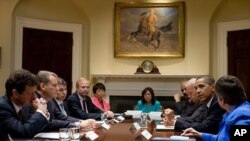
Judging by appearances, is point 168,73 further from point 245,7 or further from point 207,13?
point 245,7

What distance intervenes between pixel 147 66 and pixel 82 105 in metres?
3.00

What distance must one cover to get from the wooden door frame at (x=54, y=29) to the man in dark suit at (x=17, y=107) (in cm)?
471

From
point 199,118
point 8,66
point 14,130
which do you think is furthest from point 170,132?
point 8,66

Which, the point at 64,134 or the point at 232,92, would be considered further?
the point at 64,134

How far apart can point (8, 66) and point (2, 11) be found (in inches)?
38.9

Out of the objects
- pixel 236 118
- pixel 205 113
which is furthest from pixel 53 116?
pixel 236 118

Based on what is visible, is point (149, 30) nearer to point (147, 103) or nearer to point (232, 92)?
point (147, 103)

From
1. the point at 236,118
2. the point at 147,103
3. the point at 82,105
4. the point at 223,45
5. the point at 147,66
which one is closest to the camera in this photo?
the point at 236,118

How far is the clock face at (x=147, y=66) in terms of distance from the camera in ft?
24.7

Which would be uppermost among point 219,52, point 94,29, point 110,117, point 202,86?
point 94,29

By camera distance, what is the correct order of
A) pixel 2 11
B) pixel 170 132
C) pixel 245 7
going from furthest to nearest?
pixel 245 7, pixel 2 11, pixel 170 132

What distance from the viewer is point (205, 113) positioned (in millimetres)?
3441

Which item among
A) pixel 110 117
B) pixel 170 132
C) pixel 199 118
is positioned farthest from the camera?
pixel 110 117

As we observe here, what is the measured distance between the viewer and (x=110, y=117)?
4617 mm
